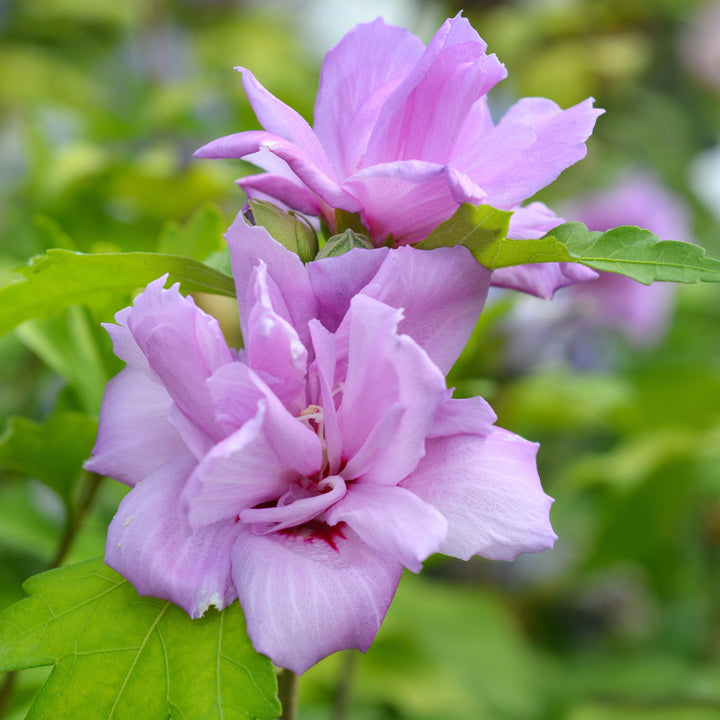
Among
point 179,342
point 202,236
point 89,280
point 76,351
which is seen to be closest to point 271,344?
point 179,342

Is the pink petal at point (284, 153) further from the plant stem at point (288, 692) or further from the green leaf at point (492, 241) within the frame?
the plant stem at point (288, 692)

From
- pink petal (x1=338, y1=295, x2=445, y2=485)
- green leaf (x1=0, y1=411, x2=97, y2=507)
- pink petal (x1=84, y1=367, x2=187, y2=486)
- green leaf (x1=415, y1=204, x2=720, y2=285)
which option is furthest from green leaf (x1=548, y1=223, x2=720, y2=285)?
green leaf (x1=0, y1=411, x2=97, y2=507)

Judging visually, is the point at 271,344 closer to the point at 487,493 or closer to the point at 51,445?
the point at 487,493

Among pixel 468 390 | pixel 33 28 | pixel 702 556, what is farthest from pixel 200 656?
pixel 33 28

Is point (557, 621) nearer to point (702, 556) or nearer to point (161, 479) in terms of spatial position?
point (702, 556)

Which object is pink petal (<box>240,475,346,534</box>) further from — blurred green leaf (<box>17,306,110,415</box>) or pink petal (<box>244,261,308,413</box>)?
blurred green leaf (<box>17,306,110,415</box>)

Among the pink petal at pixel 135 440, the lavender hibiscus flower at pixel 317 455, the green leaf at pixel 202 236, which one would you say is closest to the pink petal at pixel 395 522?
the lavender hibiscus flower at pixel 317 455
